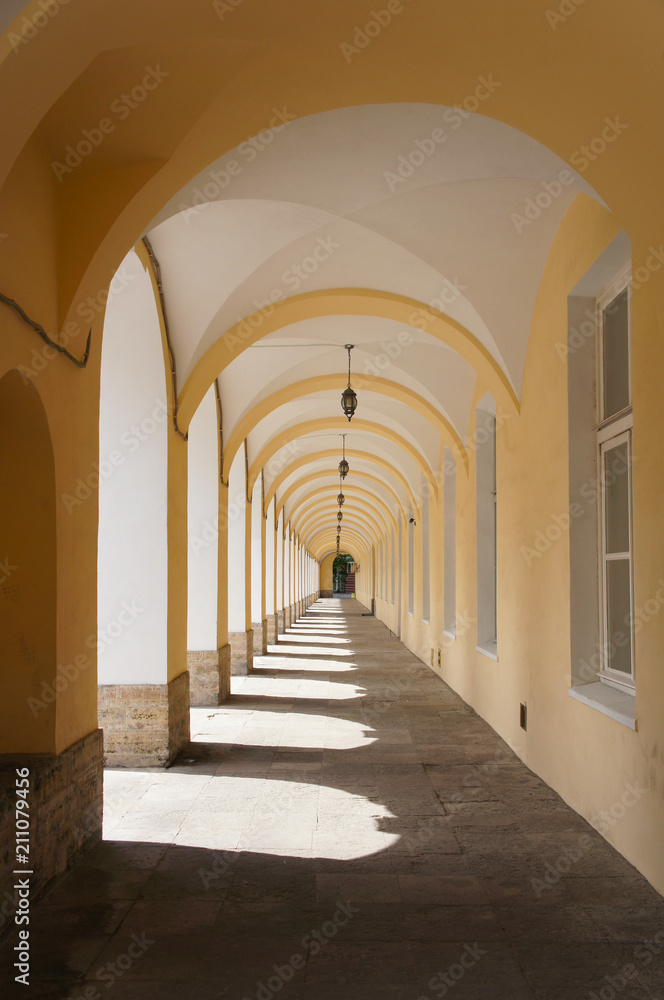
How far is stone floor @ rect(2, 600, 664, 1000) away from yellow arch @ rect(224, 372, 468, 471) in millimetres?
5033

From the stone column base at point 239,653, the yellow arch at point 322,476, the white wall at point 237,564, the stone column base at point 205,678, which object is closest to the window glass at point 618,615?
the stone column base at point 205,678

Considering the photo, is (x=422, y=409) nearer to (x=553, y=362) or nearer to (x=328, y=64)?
(x=553, y=362)

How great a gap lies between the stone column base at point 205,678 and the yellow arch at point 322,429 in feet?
15.7

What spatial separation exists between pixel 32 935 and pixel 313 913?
1.26 metres

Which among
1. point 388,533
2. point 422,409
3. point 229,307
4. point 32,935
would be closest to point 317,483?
point 388,533

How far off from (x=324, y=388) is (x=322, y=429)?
4.11 metres

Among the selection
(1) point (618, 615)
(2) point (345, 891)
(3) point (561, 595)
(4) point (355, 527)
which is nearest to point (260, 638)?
(3) point (561, 595)

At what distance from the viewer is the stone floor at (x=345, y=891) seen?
3.17 metres

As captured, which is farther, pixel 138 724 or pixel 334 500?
pixel 334 500

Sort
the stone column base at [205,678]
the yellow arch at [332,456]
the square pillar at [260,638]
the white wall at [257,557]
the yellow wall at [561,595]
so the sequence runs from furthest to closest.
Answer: the yellow arch at [332,456], the square pillar at [260,638], the white wall at [257,557], the stone column base at [205,678], the yellow wall at [561,595]

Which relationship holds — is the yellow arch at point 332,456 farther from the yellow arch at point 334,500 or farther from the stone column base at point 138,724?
the stone column base at point 138,724

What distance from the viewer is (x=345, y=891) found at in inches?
160

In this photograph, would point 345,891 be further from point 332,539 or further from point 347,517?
point 332,539

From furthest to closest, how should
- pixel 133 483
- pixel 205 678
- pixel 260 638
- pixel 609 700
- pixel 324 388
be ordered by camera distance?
pixel 260 638, pixel 324 388, pixel 205 678, pixel 133 483, pixel 609 700
